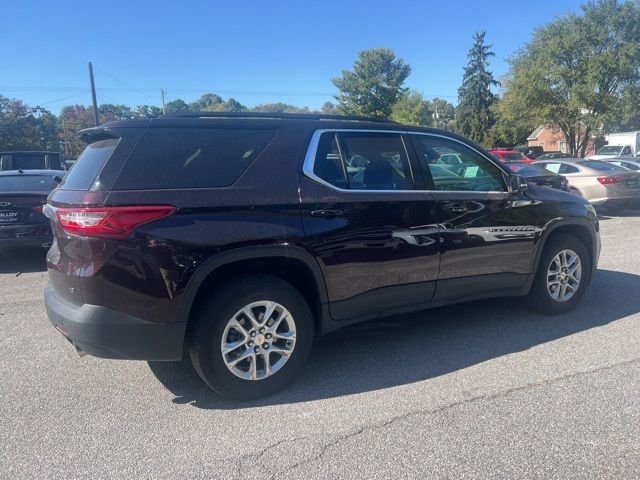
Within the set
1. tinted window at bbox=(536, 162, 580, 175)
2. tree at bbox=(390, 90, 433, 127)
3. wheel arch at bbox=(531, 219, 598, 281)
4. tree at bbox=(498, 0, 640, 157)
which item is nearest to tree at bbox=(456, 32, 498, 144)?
tree at bbox=(390, 90, 433, 127)

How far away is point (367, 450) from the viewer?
2.70 metres

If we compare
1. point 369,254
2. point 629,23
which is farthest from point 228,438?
point 629,23

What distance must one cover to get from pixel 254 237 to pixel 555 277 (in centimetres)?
322

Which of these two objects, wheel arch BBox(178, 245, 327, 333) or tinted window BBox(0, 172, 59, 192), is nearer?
wheel arch BBox(178, 245, 327, 333)

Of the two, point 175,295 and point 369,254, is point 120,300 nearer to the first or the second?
point 175,295

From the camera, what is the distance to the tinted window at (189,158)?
2.96m

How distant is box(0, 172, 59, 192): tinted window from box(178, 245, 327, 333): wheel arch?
18.1ft

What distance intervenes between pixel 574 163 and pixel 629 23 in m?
24.1

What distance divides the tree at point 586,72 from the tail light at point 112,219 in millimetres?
32345

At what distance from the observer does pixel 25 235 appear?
22.6 ft

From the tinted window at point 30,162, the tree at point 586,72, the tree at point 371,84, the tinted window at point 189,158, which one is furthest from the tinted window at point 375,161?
the tree at point 371,84

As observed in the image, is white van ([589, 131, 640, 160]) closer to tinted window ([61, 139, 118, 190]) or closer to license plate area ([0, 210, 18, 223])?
license plate area ([0, 210, 18, 223])

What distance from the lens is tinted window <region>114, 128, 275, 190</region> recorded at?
9.72 feet

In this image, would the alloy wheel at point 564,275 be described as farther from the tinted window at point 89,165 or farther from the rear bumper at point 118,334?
the tinted window at point 89,165
